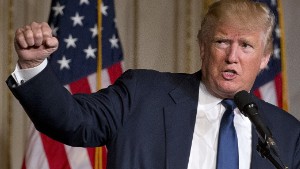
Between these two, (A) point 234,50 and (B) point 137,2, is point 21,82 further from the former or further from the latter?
(B) point 137,2

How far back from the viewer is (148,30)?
3727 mm

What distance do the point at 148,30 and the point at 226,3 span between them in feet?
5.75

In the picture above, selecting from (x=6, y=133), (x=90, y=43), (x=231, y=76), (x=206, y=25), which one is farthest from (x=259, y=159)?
(x=6, y=133)

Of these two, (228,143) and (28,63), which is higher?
(28,63)

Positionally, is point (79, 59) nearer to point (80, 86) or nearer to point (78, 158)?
point (80, 86)

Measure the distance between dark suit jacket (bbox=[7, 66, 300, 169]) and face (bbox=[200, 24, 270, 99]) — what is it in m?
0.08

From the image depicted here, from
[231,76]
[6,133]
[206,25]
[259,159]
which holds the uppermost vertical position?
[206,25]

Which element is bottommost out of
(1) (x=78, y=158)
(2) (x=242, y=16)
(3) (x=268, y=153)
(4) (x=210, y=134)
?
(1) (x=78, y=158)

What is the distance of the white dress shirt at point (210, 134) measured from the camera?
73.5 inches

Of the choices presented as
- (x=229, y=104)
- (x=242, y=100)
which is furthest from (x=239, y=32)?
(x=242, y=100)

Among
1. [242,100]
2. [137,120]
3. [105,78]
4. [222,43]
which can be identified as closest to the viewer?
[242,100]

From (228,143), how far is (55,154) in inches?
54.0

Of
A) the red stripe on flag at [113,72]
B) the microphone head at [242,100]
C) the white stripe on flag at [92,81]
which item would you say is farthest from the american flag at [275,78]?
the microphone head at [242,100]

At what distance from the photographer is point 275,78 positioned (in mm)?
3271
